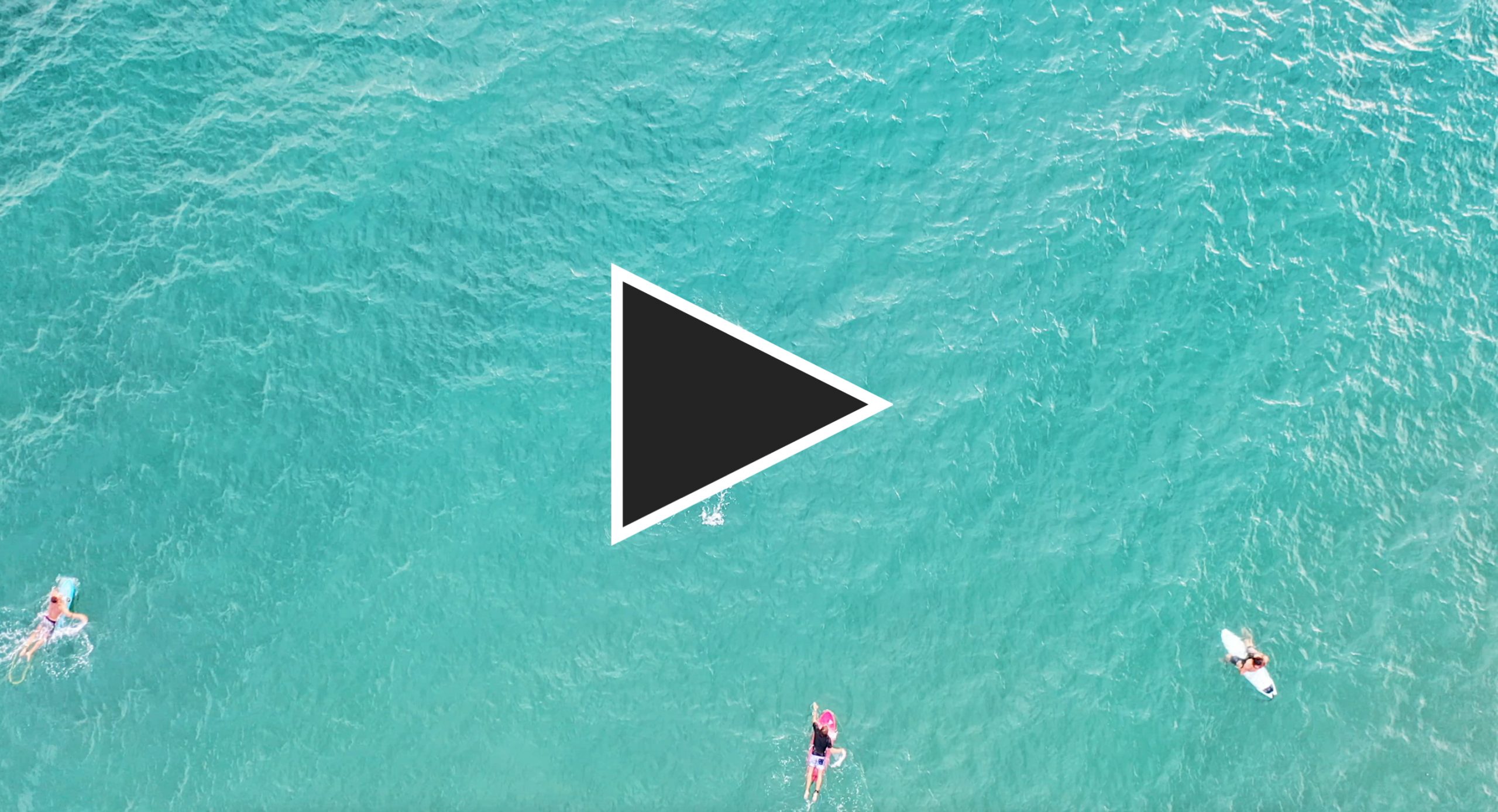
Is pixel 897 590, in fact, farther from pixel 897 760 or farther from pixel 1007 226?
pixel 1007 226

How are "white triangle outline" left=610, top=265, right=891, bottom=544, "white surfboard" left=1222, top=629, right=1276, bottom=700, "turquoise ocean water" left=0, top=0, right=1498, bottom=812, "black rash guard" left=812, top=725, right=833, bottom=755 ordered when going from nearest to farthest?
1. "black rash guard" left=812, top=725, right=833, bottom=755
2. "white surfboard" left=1222, top=629, right=1276, bottom=700
3. "turquoise ocean water" left=0, top=0, right=1498, bottom=812
4. "white triangle outline" left=610, top=265, right=891, bottom=544

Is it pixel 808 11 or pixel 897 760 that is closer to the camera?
pixel 897 760

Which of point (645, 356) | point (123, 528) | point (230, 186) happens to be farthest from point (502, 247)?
point (123, 528)

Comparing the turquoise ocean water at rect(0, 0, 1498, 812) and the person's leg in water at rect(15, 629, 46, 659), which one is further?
the turquoise ocean water at rect(0, 0, 1498, 812)

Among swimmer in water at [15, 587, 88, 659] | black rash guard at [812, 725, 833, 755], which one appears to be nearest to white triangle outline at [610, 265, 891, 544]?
black rash guard at [812, 725, 833, 755]

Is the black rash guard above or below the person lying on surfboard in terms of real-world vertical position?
below

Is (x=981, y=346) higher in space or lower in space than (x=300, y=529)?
higher

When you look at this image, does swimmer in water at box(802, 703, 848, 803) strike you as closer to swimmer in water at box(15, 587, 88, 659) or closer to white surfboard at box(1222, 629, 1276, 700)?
white surfboard at box(1222, 629, 1276, 700)

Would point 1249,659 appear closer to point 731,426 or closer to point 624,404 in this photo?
point 731,426
